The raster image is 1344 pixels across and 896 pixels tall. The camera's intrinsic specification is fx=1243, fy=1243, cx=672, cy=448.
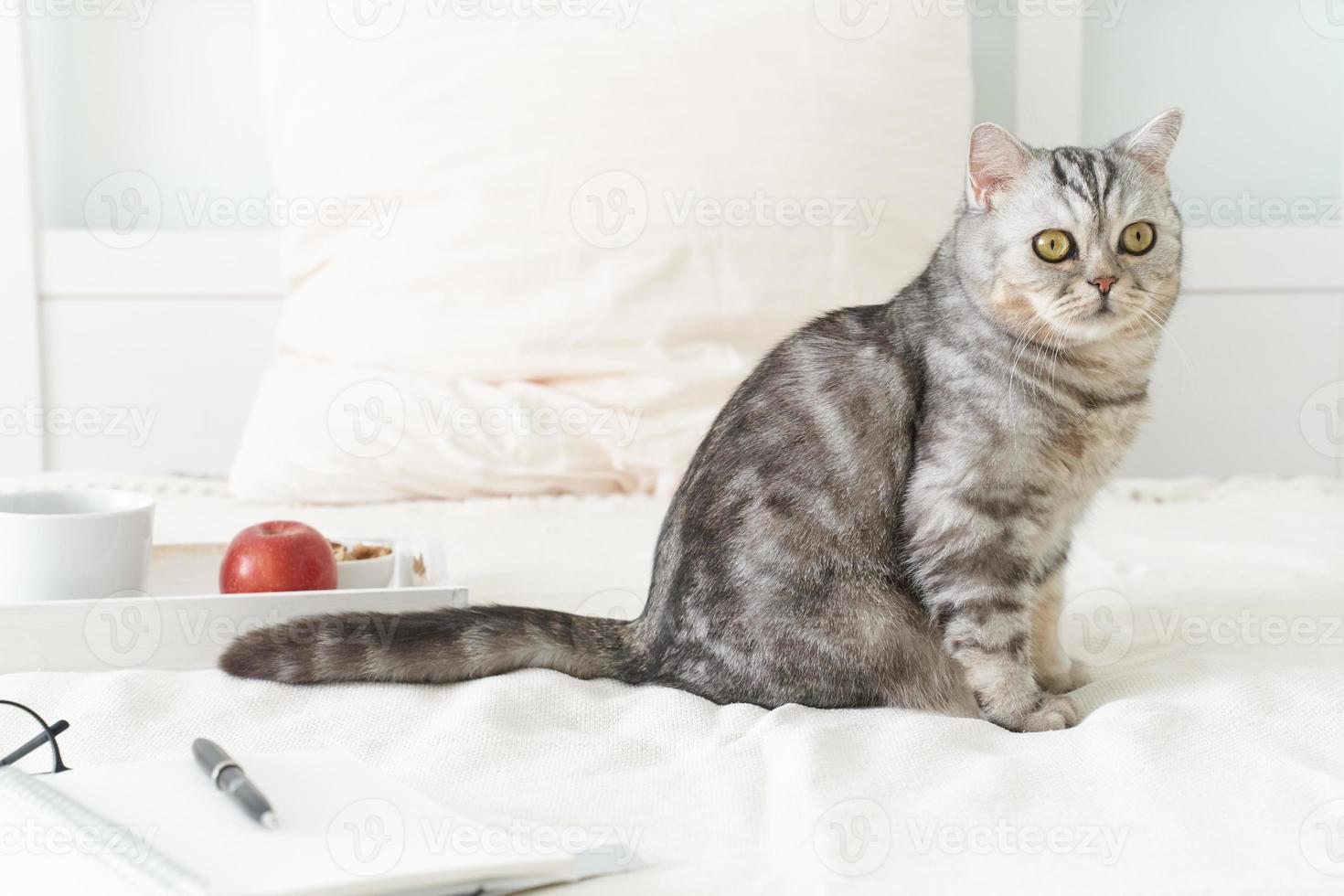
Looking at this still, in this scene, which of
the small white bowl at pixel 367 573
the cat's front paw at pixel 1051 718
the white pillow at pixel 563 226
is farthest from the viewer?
the white pillow at pixel 563 226

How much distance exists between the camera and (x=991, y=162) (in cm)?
121

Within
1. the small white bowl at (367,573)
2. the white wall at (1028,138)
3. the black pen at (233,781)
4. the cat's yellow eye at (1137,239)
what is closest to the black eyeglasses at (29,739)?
the black pen at (233,781)

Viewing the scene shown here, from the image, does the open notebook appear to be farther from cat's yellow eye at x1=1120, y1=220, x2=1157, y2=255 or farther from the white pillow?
the white pillow

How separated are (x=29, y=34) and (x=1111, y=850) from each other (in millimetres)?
2484

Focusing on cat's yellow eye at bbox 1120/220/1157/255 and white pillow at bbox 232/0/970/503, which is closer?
cat's yellow eye at bbox 1120/220/1157/255

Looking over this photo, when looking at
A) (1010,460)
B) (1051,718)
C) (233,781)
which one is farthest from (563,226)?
(233,781)

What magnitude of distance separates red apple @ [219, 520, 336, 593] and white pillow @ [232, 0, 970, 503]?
1.81ft

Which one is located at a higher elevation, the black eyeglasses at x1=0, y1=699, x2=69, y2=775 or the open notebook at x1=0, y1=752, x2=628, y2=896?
the open notebook at x1=0, y1=752, x2=628, y2=896

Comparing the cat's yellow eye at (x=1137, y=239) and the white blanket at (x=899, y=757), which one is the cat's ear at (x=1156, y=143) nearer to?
the cat's yellow eye at (x=1137, y=239)

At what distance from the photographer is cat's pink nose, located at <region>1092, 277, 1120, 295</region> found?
1.13 meters

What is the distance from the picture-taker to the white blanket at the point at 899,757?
2.58 feet

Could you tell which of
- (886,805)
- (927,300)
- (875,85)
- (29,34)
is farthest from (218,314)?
(886,805)

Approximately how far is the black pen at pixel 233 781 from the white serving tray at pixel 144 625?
39 centimetres

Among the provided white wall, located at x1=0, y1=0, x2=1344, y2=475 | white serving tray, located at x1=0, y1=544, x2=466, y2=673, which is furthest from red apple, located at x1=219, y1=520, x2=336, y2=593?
white wall, located at x1=0, y1=0, x2=1344, y2=475
